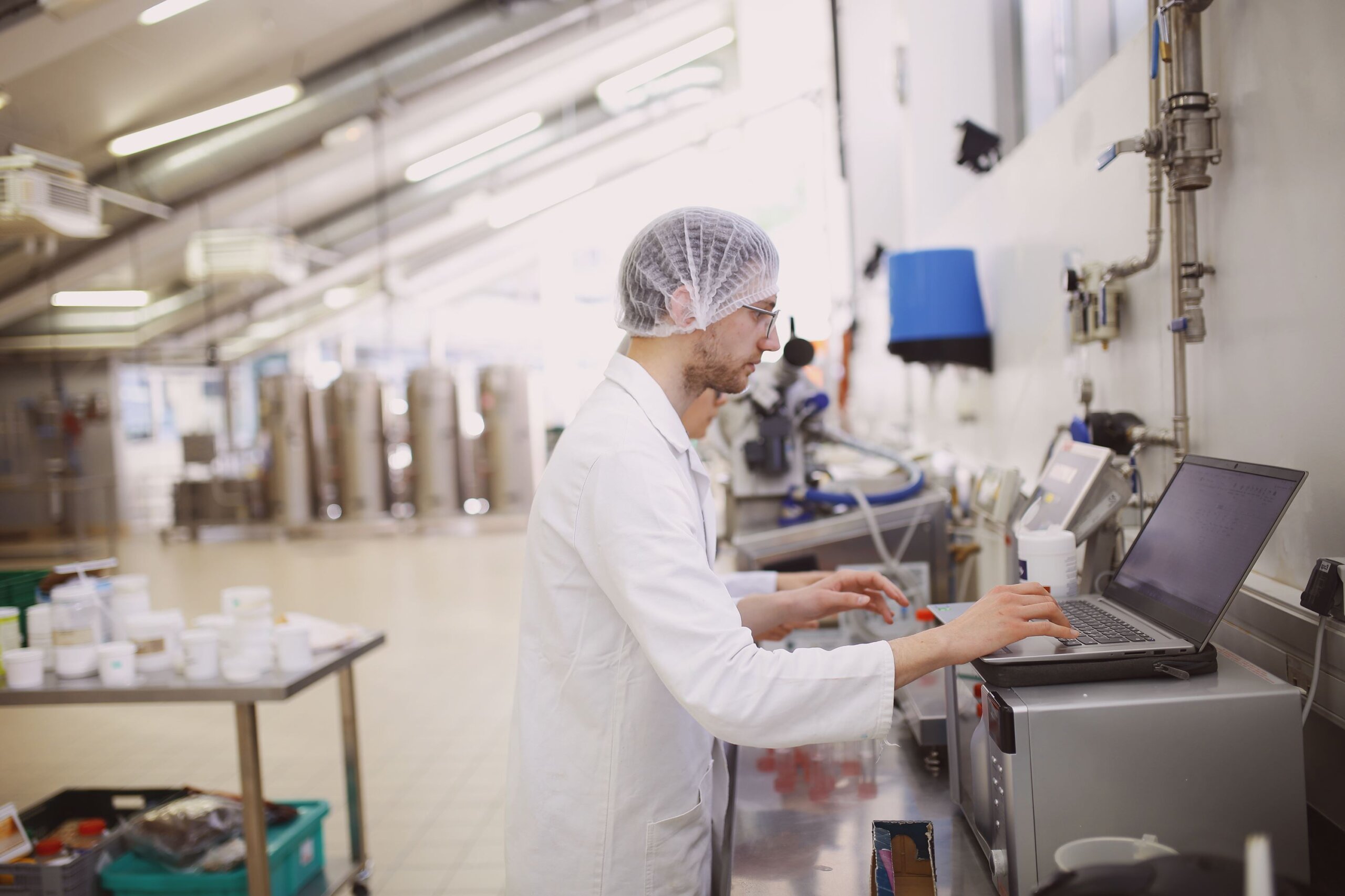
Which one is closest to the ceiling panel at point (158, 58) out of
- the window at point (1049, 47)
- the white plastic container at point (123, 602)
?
the white plastic container at point (123, 602)

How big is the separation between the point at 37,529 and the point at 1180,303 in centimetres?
1371

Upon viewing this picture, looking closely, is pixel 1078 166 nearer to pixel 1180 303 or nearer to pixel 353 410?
pixel 1180 303

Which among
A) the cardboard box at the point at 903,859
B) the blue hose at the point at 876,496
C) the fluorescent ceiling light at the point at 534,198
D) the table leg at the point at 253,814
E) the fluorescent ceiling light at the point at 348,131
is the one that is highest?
the fluorescent ceiling light at the point at 534,198

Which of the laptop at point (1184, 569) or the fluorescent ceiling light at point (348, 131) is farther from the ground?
the fluorescent ceiling light at point (348, 131)

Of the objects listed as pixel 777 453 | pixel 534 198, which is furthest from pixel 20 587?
pixel 534 198

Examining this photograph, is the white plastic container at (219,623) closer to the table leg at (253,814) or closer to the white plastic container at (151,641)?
the white plastic container at (151,641)

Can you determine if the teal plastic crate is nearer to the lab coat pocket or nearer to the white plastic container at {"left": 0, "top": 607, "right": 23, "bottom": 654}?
the white plastic container at {"left": 0, "top": 607, "right": 23, "bottom": 654}

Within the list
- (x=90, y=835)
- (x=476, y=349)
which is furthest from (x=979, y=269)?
(x=476, y=349)

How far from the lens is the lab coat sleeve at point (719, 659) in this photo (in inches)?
39.5

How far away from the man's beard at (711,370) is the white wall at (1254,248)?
749 mm

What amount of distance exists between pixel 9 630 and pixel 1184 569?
2638 mm

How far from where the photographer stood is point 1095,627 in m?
1.14

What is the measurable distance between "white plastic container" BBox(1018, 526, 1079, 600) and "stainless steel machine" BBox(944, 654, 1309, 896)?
362 millimetres

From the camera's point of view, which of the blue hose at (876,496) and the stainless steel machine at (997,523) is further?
the blue hose at (876,496)
